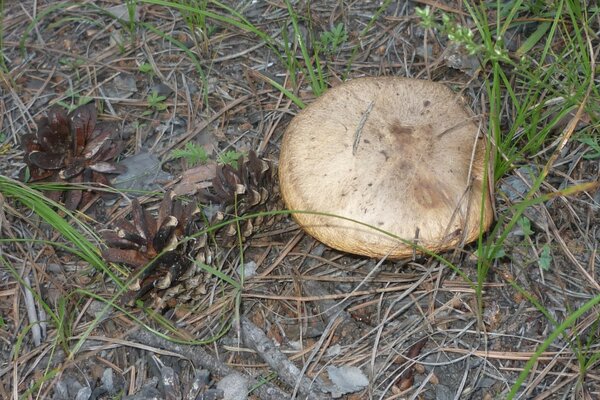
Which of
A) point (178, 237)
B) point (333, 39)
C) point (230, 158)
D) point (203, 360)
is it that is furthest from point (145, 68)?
point (203, 360)

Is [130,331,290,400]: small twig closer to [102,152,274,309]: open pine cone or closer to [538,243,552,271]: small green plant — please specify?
[102,152,274,309]: open pine cone

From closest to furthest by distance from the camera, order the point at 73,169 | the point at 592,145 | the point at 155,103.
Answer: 1. the point at 592,145
2. the point at 73,169
3. the point at 155,103

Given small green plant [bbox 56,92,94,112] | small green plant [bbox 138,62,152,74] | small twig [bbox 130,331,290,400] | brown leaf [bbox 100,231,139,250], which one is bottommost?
small twig [bbox 130,331,290,400]

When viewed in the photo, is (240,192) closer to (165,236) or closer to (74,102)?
(165,236)

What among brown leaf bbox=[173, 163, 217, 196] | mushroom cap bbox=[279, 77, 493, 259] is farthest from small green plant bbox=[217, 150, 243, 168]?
mushroom cap bbox=[279, 77, 493, 259]

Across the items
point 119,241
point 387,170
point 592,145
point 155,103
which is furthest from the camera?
point 155,103

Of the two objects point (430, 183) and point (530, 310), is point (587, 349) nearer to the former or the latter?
point (530, 310)
